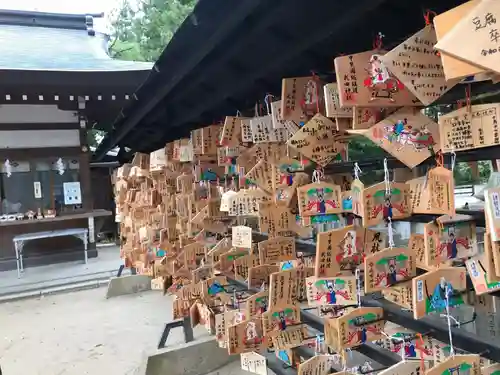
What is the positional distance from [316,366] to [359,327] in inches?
15.6

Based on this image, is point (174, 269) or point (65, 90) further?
point (65, 90)

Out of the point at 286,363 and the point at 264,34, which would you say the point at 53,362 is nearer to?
the point at 286,363

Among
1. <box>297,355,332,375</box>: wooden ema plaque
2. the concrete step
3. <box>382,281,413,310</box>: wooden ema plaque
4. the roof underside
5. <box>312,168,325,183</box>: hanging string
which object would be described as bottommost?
the concrete step

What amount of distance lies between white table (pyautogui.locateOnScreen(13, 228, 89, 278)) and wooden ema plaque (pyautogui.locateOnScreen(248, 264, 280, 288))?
693 centimetres

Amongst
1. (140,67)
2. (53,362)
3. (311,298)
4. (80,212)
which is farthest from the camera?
(80,212)

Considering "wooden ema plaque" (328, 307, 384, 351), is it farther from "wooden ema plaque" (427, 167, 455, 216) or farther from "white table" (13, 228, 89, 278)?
"white table" (13, 228, 89, 278)

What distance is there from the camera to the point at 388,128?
1.39 m

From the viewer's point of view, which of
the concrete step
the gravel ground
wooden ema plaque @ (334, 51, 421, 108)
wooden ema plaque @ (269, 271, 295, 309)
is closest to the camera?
wooden ema plaque @ (334, 51, 421, 108)

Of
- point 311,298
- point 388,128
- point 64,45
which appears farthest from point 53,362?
point 64,45

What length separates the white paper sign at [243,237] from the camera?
2.42 meters

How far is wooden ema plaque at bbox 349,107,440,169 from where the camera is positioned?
4.52 ft

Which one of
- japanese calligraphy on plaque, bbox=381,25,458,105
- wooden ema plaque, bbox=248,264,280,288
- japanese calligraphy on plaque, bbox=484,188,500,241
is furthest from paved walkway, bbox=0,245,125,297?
japanese calligraphy on plaque, bbox=484,188,500,241

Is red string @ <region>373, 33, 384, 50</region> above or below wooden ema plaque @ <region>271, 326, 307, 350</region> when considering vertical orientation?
above

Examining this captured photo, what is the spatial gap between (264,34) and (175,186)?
7.73 ft
